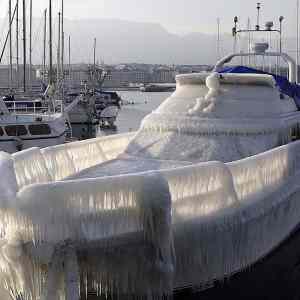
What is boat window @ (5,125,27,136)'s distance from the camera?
27922 millimetres

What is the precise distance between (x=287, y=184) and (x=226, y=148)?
1.35 m

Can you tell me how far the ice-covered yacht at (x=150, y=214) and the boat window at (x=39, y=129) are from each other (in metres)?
17.4

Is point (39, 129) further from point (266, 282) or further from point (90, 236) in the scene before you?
point (90, 236)

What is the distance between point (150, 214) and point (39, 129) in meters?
22.6

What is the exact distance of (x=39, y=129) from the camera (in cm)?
2864

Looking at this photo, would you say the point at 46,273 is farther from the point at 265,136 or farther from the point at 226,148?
the point at 265,136

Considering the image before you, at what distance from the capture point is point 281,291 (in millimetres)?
9305

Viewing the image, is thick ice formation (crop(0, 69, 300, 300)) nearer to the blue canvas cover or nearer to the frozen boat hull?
the frozen boat hull

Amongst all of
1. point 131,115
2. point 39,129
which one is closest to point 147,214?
point 39,129

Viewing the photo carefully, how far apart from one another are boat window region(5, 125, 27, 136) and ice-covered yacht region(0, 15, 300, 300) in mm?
17242

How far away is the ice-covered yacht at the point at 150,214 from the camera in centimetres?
Answer: 654

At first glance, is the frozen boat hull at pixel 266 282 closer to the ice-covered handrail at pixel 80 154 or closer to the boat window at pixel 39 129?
the ice-covered handrail at pixel 80 154

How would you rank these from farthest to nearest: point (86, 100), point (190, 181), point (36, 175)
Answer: point (86, 100) < point (36, 175) < point (190, 181)

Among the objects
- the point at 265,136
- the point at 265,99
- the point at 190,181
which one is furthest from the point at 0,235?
the point at 265,99
